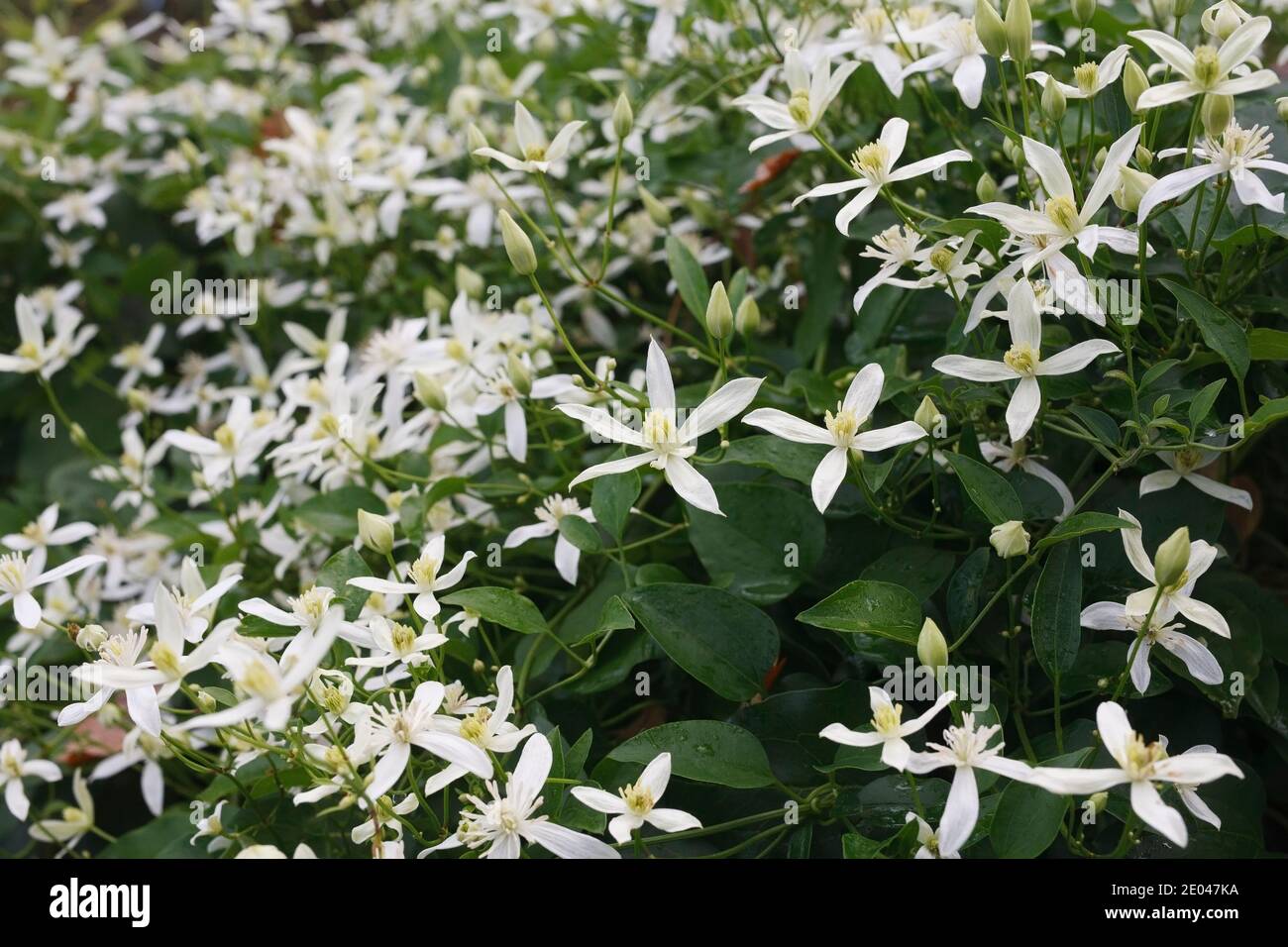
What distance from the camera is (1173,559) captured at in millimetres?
567

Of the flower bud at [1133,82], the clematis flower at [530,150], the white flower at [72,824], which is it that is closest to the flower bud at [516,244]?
the clematis flower at [530,150]

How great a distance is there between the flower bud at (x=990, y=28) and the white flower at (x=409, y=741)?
0.50 m

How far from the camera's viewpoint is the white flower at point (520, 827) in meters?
0.59

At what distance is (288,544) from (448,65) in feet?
2.76

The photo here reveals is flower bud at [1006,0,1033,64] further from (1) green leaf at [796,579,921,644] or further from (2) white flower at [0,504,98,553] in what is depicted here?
(2) white flower at [0,504,98,553]

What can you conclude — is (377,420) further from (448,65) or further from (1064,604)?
(448,65)

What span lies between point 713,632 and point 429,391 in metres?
0.27

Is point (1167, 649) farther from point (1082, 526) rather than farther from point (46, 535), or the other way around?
point (46, 535)

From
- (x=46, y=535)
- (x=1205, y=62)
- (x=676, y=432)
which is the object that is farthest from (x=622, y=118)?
(x=46, y=535)

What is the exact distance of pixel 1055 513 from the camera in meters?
0.71

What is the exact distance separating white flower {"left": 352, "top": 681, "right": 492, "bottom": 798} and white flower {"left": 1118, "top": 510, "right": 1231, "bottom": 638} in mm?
368

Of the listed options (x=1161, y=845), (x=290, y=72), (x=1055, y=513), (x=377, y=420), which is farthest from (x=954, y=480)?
(x=290, y=72)

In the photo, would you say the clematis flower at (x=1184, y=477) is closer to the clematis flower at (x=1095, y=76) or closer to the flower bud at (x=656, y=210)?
the clematis flower at (x=1095, y=76)

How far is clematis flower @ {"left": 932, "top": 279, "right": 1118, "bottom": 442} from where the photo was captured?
0.65m
